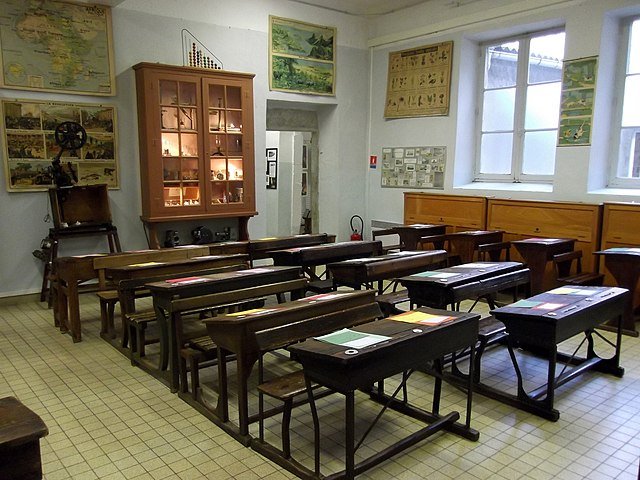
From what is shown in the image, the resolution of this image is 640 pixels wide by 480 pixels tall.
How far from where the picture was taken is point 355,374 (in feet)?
7.41

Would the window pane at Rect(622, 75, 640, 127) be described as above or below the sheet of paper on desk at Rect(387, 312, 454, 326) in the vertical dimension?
above

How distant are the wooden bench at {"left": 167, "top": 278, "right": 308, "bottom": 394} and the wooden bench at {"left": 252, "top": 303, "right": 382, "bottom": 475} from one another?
64 cm

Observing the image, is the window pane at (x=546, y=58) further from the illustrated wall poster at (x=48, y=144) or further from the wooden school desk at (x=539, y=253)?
the illustrated wall poster at (x=48, y=144)

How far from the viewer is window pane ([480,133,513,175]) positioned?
7.16 metres

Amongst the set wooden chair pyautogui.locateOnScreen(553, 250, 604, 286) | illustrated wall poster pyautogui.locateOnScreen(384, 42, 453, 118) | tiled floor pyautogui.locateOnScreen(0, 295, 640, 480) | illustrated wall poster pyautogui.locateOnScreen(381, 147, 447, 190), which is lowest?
tiled floor pyautogui.locateOnScreen(0, 295, 640, 480)

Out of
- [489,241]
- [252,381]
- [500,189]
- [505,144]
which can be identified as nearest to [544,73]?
[505,144]

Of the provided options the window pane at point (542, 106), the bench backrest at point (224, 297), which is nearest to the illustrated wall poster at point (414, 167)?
the window pane at point (542, 106)

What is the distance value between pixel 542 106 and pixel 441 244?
2.31m

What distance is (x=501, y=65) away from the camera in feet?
23.5

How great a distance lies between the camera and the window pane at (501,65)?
7.00 metres

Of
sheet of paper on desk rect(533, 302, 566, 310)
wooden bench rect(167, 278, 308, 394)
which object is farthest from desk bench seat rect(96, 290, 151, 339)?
sheet of paper on desk rect(533, 302, 566, 310)

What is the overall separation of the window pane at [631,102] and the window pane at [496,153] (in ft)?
4.79

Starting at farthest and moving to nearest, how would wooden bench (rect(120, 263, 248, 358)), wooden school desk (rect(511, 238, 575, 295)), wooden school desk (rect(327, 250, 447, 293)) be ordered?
1. wooden school desk (rect(511, 238, 575, 295))
2. wooden school desk (rect(327, 250, 447, 293))
3. wooden bench (rect(120, 263, 248, 358))

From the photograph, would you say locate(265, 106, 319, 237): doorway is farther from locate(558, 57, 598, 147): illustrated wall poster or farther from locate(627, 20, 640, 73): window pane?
locate(627, 20, 640, 73): window pane
